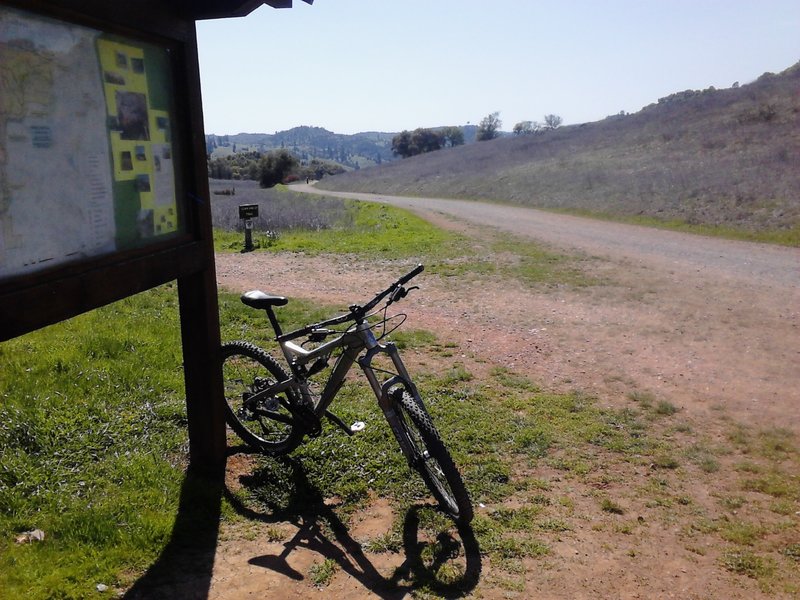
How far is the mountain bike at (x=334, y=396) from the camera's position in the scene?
3418mm

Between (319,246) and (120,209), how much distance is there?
11.8 meters

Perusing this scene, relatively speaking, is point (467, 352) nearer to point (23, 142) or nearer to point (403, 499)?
point (403, 499)

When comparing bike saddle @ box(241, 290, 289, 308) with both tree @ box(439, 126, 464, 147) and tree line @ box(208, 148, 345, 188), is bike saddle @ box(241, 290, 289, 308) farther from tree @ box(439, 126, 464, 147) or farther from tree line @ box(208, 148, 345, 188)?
tree @ box(439, 126, 464, 147)

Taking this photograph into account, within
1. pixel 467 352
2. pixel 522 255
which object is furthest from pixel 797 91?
pixel 467 352

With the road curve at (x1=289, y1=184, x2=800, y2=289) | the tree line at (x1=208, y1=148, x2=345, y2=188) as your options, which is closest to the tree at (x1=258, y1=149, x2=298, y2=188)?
the tree line at (x1=208, y1=148, x2=345, y2=188)

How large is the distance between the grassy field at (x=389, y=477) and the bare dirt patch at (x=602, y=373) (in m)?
0.04

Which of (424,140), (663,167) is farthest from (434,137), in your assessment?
(663,167)

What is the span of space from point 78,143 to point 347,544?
2.34 metres

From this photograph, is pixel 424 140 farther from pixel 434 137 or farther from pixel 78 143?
pixel 78 143

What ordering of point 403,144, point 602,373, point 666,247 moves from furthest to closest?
point 403,144, point 666,247, point 602,373

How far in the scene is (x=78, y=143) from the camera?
2.66 metres

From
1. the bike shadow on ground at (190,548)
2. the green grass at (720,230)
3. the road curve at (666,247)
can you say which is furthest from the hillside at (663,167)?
the bike shadow on ground at (190,548)

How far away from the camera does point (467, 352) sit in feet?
22.0

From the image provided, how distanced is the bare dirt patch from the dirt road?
0.08 ft
